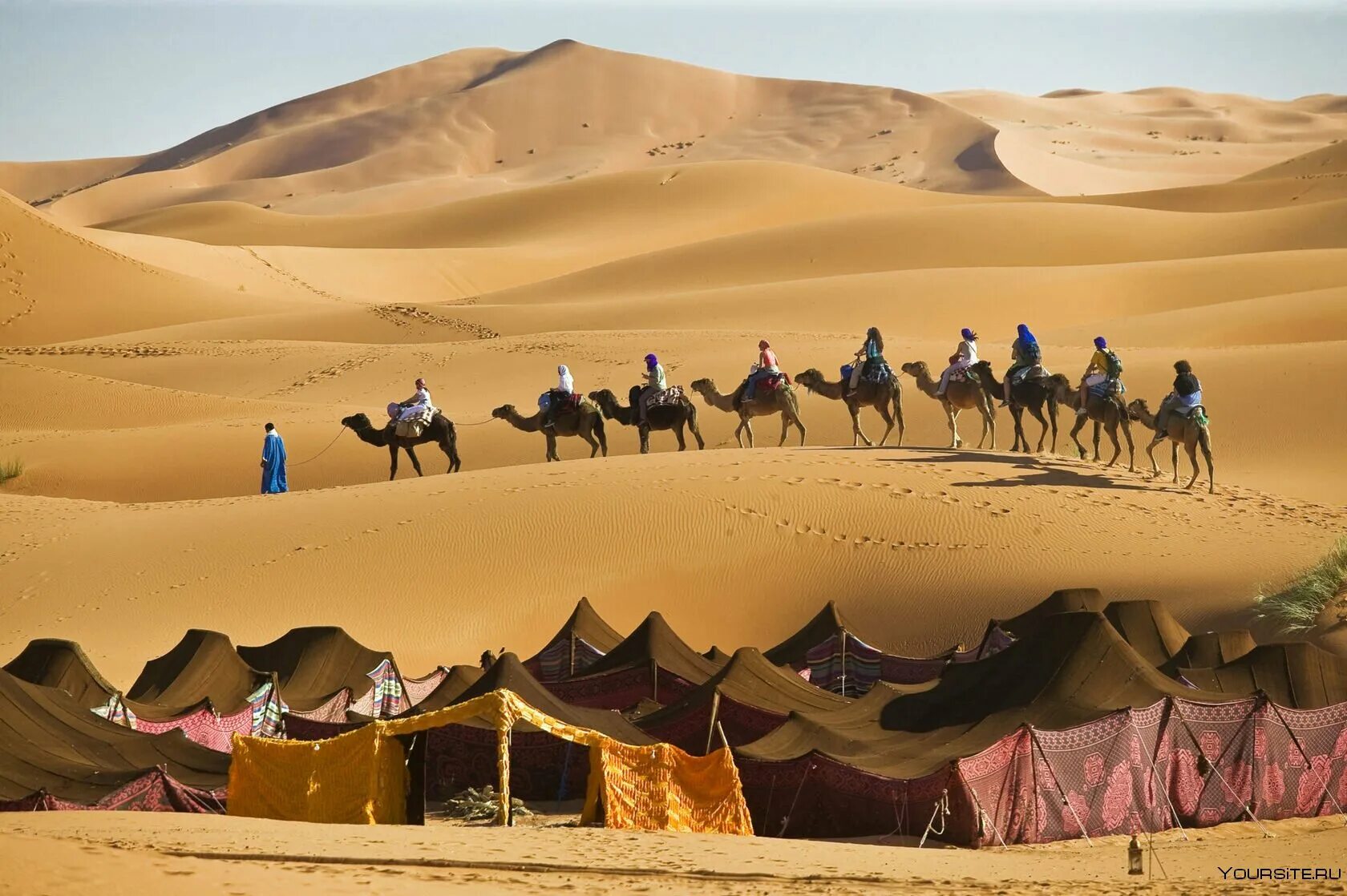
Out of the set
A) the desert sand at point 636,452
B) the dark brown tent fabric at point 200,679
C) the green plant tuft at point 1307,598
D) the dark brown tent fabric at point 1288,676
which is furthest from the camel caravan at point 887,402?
the dark brown tent fabric at point 200,679

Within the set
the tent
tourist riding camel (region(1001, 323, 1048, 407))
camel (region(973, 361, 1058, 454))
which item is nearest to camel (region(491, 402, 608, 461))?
camel (region(973, 361, 1058, 454))

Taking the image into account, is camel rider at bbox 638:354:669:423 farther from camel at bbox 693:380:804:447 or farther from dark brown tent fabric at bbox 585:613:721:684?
dark brown tent fabric at bbox 585:613:721:684

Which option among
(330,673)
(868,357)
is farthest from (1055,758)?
(868,357)

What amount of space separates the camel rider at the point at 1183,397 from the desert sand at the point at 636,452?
1.46m

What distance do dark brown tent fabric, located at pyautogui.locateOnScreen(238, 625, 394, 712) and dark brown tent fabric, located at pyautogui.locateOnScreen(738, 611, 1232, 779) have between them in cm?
560

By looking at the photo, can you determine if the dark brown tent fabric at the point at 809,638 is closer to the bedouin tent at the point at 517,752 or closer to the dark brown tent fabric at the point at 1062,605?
the dark brown tent fabric at the point at 1062,605

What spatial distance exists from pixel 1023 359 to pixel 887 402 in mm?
2257

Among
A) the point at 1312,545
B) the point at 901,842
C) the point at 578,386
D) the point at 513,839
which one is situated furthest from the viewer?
the point at 578,386

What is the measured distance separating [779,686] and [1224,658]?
185 inches

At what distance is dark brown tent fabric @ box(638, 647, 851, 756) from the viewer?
669 inches

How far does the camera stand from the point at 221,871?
977 centimetres

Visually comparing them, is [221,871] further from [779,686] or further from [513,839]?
[779,686]

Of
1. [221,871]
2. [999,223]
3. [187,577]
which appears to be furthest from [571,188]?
[221,871]

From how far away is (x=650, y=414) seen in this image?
29.4m
